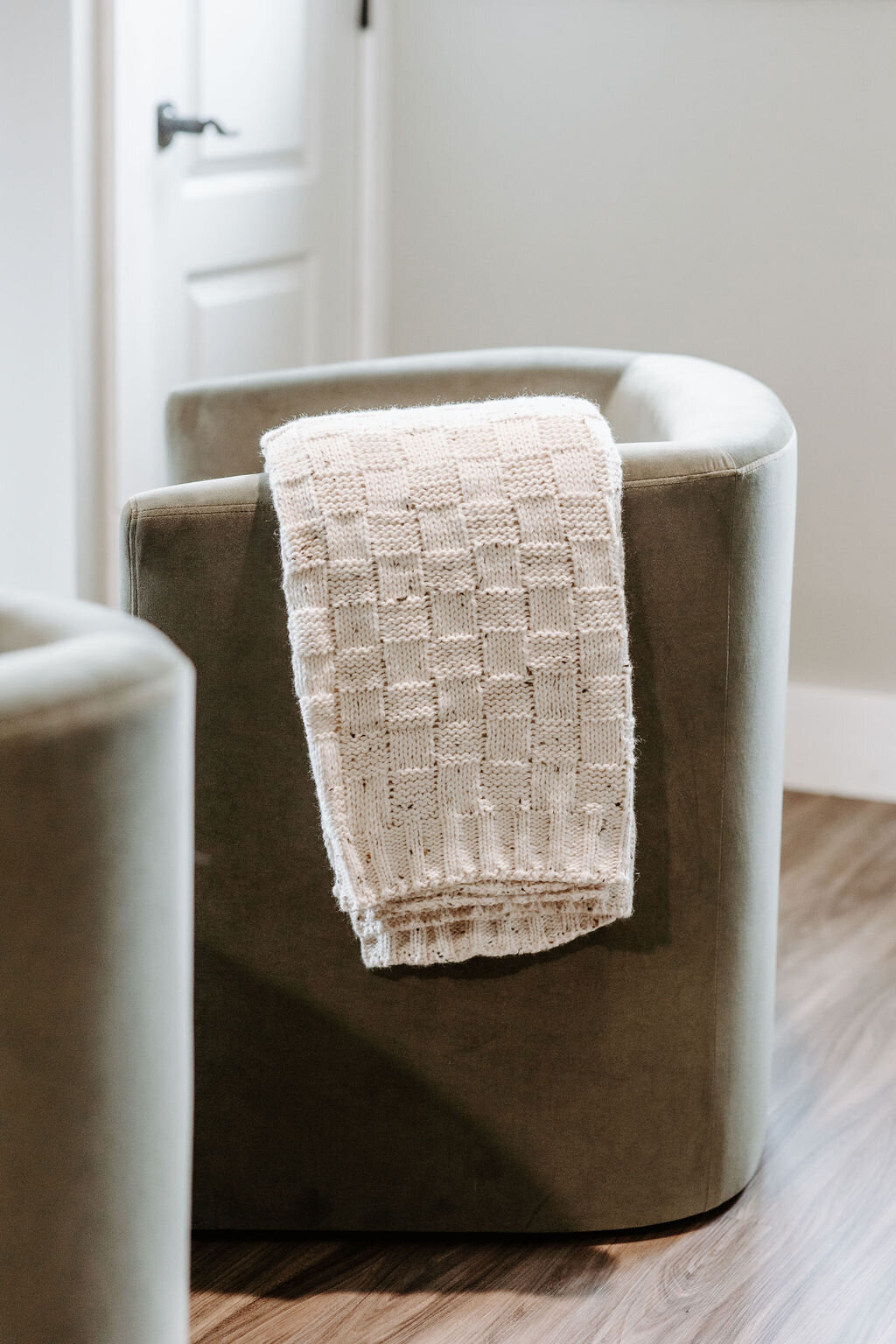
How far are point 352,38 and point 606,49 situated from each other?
1.59 feet

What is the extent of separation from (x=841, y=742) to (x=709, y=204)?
0.93m

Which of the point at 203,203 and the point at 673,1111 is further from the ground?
the point at 203,203

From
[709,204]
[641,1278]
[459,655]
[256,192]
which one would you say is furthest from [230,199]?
[641,1278]

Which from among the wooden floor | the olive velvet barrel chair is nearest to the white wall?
the olive velvet barrel chair

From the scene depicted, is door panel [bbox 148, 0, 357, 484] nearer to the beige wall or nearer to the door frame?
the door frame

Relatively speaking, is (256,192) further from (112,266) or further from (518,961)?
(518,961)

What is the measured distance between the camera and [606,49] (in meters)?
2.64

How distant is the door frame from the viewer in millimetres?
2215

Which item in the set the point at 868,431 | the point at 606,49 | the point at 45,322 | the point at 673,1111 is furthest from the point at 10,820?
the point at 606,49

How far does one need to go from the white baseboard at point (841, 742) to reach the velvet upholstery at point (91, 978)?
1.97 metres

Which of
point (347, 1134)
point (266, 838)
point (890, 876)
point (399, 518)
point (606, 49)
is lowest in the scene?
point (890, 876)

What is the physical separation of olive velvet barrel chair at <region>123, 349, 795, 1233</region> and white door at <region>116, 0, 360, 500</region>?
118 centimetres

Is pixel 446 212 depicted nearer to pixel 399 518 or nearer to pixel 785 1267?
pixel 399 518

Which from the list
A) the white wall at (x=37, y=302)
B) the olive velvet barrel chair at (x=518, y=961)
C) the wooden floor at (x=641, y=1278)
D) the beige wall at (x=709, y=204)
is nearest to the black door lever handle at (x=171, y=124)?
the white wall at (x=37, y=302)
